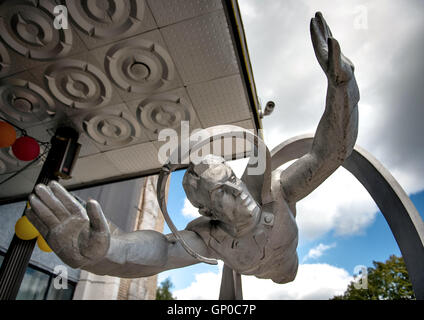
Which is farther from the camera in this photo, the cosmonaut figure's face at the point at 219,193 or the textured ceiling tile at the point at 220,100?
the textured ceiling tile at the point at 220,100

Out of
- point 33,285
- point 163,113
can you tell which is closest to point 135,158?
point 163,113

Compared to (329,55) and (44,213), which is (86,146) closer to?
(44,213)

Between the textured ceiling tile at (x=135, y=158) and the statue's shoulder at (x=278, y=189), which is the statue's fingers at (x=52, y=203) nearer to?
the statue's shoulder at (x=278, y=189)

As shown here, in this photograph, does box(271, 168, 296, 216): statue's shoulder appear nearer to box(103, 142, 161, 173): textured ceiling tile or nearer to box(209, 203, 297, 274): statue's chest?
box(209, 203, 297, 274): statue's chest

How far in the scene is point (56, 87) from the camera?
3.21 m

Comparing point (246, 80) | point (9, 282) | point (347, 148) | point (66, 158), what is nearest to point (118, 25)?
point (246, 80)

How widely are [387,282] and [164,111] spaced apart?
1036 cm

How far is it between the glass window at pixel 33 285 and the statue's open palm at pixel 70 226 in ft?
19.2

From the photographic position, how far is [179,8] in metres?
2.47

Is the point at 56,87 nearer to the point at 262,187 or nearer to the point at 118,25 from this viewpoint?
the point at 118,25

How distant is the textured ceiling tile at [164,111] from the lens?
10.8ft

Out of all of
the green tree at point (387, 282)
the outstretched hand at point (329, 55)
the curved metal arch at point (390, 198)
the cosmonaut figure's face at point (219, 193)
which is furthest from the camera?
the green tree at point (387, 282)

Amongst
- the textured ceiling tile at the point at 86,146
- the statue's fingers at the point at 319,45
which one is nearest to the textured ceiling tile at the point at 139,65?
the textured ceiling tile at the point at 86,146
